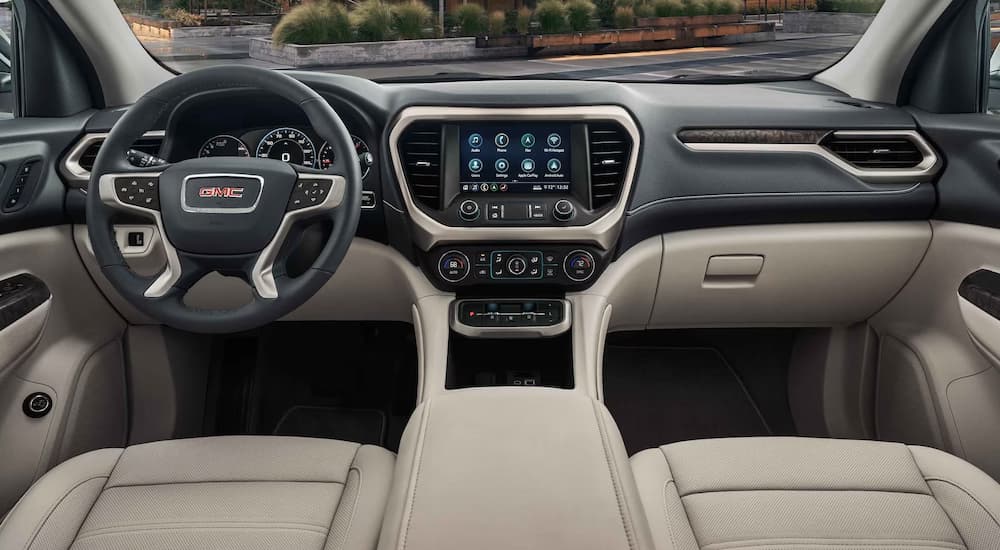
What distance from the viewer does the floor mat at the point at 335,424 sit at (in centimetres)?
269

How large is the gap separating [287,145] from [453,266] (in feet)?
1.71

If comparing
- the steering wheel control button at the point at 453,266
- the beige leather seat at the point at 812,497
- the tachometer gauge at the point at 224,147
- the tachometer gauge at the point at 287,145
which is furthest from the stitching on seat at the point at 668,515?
the tachometer gauge at the point at 224,147

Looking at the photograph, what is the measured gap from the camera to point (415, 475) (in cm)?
144

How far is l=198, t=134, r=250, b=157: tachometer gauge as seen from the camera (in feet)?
6.71

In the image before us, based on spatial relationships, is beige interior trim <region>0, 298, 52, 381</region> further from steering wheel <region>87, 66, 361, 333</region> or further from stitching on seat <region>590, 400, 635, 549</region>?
stitching on seat <region>590, 400, 635, 549</region>

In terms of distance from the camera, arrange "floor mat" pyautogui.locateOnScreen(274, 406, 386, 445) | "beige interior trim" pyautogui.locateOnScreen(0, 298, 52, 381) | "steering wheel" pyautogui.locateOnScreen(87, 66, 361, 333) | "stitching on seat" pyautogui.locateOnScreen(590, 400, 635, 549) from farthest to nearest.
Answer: "floor mat" pyautogui.locateOnScreen(274, 406, 386, 445), "beige interior trim" pyautogui.locateOnScreen(0, 298, 52, 381), "steering wheel" pyautogui.locateOnScreen(87, 66, 361, 333), "stitching on seat" pyautogui.locateOnScreen(590, 400, 635, 549)

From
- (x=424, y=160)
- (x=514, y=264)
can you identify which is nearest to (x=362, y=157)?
(x=424, y=160)

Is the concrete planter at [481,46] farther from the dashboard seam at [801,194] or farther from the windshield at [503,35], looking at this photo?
the dashboard seam at [801,194]

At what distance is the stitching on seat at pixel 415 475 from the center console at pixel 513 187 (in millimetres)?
482

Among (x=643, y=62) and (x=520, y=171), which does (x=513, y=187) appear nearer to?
(x=520, y=171)

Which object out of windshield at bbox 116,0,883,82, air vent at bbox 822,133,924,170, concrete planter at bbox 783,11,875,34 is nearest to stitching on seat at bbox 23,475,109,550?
windshield at bbox 116,0,883,82

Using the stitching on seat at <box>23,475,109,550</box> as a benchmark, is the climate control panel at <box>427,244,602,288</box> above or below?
above

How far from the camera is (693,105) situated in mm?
2285

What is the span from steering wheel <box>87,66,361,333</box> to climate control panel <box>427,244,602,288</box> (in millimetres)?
500
